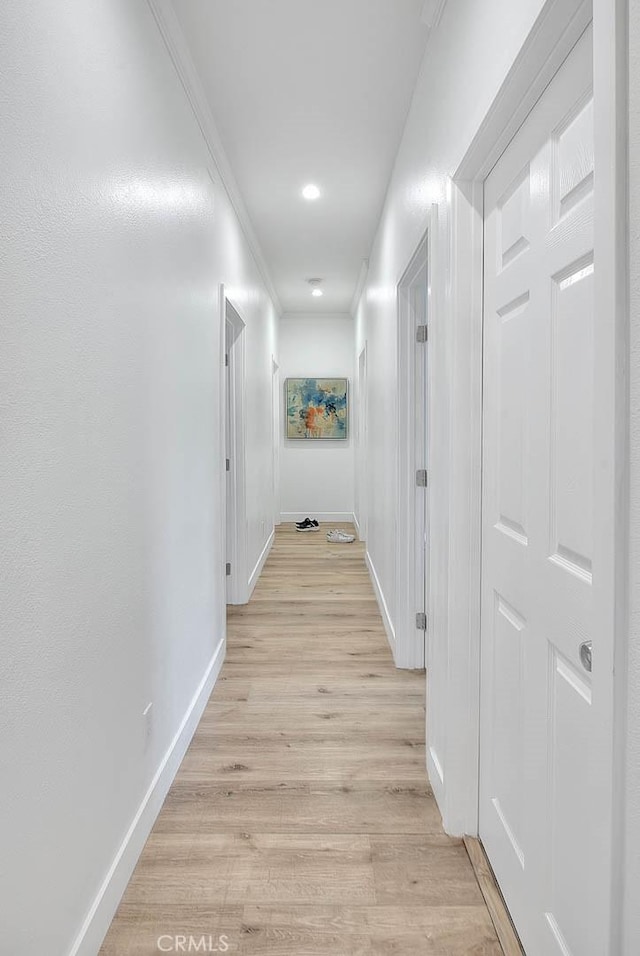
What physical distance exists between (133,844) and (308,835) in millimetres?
505

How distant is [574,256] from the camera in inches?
40.5

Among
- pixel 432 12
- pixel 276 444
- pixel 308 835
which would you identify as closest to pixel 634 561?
pixel 308 835

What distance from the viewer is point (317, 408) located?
721cm

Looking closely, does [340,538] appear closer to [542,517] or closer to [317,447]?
[317,447]

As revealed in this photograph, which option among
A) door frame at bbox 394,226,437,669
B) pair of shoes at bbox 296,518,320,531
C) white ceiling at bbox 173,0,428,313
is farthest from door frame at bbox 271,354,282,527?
door frame at bbox 394,226,437,669

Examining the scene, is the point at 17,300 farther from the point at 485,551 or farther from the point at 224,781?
the point at 224,781

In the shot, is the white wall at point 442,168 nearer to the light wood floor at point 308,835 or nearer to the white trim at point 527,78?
the white trim at point 527,78

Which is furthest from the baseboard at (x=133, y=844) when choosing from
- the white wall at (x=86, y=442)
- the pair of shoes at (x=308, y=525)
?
the pair of shoes at (x=308, y=525)

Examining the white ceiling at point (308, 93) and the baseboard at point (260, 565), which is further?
the baseboard at point (260, 565)

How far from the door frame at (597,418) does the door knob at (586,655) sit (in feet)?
0.55

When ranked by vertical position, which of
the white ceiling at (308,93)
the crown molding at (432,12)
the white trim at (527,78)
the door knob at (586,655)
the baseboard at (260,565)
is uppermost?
the white ceiling at (308,93)

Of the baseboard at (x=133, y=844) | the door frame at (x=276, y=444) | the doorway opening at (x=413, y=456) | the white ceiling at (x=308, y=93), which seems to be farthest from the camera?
the door frame at (x=276, y=444)

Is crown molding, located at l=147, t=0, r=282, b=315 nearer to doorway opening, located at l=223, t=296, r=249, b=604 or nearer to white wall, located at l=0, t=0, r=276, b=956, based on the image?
white wall, located at l=0, t=0, r=276, b=956

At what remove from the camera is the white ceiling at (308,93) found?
1.95 meters
